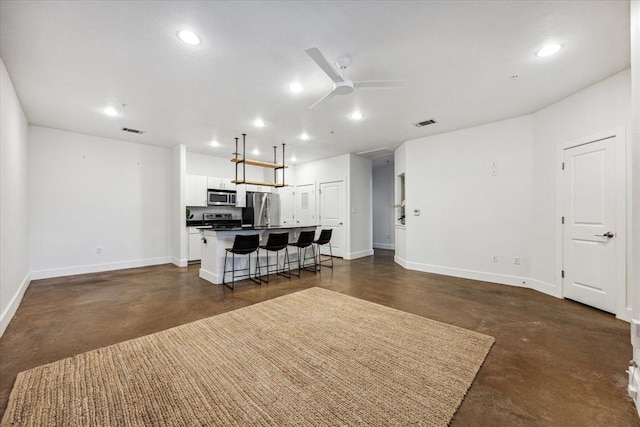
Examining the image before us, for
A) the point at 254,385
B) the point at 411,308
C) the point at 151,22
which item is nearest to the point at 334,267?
the point at 411,308

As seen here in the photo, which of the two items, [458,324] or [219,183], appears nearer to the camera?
[458,324]

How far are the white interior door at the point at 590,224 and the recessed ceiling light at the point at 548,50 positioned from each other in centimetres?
153

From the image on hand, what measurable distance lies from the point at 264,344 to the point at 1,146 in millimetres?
3408

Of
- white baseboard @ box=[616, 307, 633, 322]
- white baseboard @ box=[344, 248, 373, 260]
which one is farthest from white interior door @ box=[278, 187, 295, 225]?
white baseboard @ box=[616, 307, 633, 322]

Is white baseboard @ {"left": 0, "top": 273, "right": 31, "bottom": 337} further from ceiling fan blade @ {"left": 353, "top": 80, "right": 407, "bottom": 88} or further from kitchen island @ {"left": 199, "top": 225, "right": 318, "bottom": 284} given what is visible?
ceiling fan blade @ {"left": 353, "top": 80, "right": 407, "bottom": 88}

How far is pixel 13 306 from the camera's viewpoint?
309 cm

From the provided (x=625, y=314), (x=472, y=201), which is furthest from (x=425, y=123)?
(x=625, y=314)

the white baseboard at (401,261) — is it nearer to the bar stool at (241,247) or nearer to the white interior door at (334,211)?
the white interior door at (334,211)

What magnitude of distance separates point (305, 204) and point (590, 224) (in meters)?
6.13

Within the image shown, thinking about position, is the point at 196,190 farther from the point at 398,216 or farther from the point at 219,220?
the point at 398,216

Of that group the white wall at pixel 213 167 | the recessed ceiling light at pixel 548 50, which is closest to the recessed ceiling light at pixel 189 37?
the recessed ceiling light at pixel 548 50

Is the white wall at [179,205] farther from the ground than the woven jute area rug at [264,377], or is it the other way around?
the white wall at [179,205]

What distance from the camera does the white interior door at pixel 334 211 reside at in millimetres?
6925

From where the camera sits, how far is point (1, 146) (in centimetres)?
265
